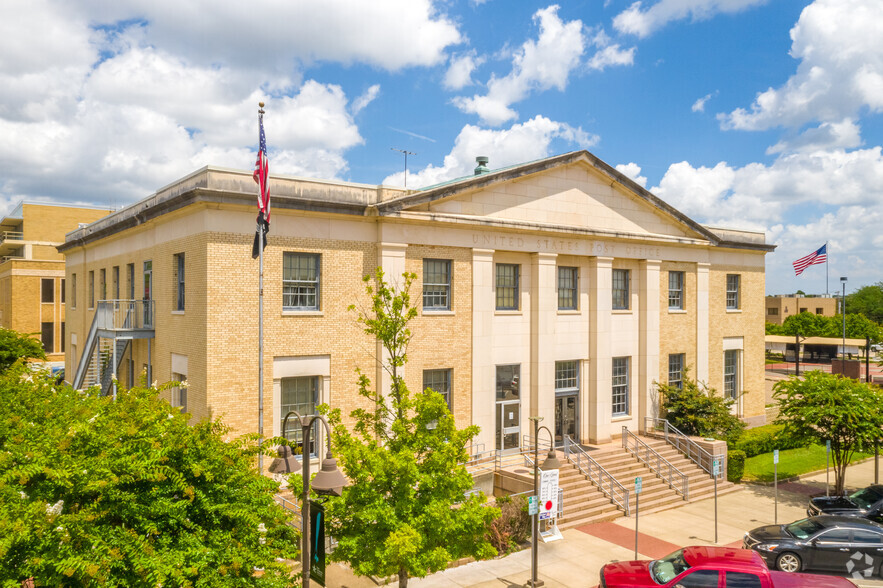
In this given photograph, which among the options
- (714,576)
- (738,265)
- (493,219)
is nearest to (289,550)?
(714,576)

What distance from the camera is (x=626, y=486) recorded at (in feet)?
78.7

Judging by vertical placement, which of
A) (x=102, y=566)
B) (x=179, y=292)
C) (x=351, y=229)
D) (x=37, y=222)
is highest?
(x=37, y=222)

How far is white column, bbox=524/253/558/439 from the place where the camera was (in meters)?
26.7

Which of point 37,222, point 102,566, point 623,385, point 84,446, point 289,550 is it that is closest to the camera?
point 102,566

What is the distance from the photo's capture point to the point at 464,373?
24.8 m

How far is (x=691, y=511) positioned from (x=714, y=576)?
32.4 ft

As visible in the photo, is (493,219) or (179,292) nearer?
(179,292)

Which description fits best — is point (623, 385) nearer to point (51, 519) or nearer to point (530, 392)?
point (530, 392)

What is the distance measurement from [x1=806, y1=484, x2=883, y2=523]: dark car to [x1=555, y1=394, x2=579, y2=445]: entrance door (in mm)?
9592

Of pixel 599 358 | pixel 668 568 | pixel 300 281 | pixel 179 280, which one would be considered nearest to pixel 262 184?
pixel 300 281

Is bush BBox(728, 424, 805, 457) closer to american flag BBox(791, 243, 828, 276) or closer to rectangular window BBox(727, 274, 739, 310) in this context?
rectangular window BBox(727, 274, 739, 310)

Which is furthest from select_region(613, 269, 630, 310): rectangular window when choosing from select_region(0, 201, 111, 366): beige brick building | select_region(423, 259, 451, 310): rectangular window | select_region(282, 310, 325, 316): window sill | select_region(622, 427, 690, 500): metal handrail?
select_region(0, 201, 111, 366): beige brick building

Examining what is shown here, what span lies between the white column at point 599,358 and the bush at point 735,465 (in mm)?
5104

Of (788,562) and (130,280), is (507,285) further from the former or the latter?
(130,280)
